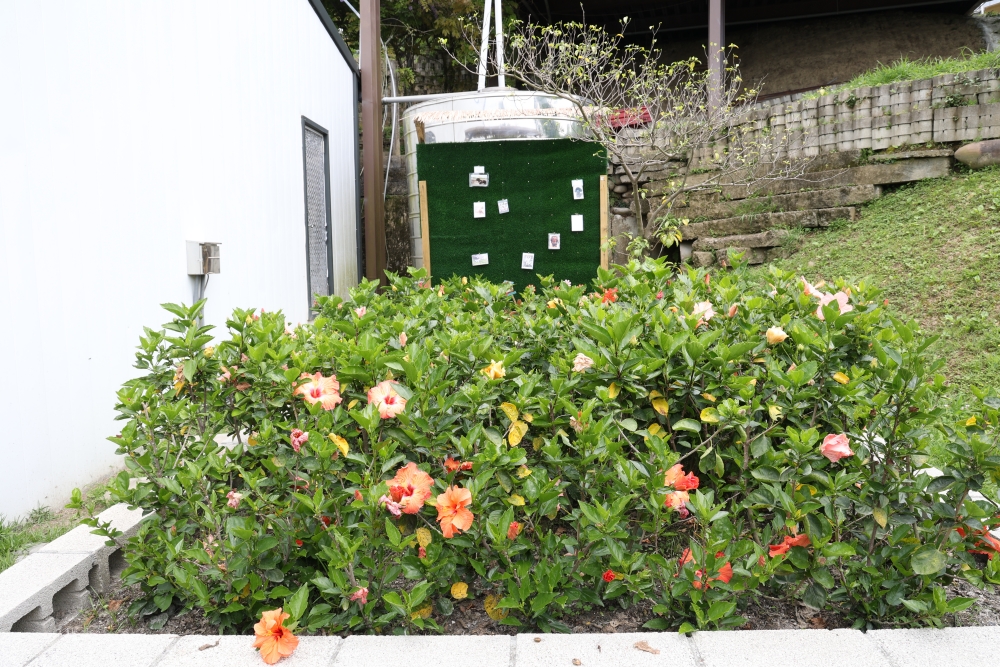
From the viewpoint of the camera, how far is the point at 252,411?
210cm

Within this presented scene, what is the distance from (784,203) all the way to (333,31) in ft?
15.6

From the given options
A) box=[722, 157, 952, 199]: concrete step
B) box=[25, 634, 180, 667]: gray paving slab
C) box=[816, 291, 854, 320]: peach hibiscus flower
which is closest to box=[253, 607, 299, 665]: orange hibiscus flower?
box=[25, 634, 180, 667]: gray paving slab

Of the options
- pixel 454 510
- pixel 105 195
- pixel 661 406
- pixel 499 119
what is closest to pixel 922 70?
pixel 499 119

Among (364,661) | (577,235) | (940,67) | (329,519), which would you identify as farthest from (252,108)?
(940,67)

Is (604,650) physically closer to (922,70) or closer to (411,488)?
(411,488)

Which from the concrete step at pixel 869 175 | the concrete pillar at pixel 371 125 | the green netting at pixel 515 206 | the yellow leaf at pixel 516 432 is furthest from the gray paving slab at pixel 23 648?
the concrete step at pixel 869 175

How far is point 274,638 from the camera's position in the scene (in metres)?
1.43

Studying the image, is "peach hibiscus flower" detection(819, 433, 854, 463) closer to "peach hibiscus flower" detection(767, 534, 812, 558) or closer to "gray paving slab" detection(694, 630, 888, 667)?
"peach hibiscus flower" detection(767, 534, 812, 558)

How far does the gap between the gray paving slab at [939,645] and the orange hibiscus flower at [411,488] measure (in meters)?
0.93

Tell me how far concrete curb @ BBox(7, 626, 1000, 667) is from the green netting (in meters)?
5.45

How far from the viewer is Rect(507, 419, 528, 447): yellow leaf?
1684 millimetres

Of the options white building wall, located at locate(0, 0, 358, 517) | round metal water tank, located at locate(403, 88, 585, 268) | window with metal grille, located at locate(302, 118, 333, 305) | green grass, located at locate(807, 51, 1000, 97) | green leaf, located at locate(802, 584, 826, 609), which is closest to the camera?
green leaf, located at locate(802, 584, 826, 609)

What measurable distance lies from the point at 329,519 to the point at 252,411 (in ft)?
1.76

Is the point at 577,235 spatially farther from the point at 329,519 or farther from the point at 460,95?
the point at 329,519
